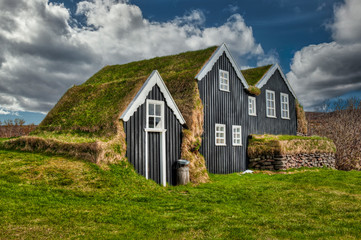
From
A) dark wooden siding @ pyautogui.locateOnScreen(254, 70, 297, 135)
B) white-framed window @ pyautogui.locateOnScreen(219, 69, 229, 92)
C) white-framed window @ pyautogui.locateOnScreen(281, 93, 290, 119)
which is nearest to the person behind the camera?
white-framed window @ pyautogui.locateOnScreen(219, 69, 229, 92)

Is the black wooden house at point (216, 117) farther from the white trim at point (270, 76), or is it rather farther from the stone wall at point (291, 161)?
the stone wall at point (291, 161)

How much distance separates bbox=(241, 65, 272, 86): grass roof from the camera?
2550 centimetres

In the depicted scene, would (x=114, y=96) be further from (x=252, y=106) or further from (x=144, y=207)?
(x=252, y=106)

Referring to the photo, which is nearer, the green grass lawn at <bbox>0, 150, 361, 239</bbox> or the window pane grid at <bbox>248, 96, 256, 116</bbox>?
the green grass lawn at <bbox>0, 150, 361, 239</bbox>

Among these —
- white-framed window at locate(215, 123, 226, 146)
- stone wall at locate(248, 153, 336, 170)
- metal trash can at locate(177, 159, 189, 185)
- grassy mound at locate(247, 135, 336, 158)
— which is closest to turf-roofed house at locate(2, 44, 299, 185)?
white-framed window at locate(215, 123, 226, 146)

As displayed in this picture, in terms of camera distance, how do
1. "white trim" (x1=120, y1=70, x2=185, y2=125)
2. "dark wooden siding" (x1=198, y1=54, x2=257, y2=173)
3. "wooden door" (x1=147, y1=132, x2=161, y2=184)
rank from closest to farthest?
"white trim" (x1=120, y1=70, x2=185, y2=125)
"wooden door" (x1=147, y1=132, x2=161, y2=184)
"dark wooden siding" (x1=198, y1=54, x2=257, y2=173)

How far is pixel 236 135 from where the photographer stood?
72.3 feet

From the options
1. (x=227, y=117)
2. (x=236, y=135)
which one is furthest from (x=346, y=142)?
(x=227, y=117)

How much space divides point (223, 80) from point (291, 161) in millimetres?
7927

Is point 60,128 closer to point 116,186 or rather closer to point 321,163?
point 116,186

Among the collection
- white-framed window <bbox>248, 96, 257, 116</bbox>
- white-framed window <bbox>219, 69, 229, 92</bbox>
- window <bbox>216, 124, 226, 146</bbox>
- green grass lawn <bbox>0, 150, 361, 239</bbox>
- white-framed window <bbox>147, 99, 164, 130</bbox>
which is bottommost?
green grass lawn <bbox>0, 150, 361, 239</bbox>

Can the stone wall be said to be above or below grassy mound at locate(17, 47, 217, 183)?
below

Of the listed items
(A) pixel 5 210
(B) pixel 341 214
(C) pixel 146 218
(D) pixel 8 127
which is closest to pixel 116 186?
(C) pixel 146 218

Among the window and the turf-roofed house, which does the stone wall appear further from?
the window
